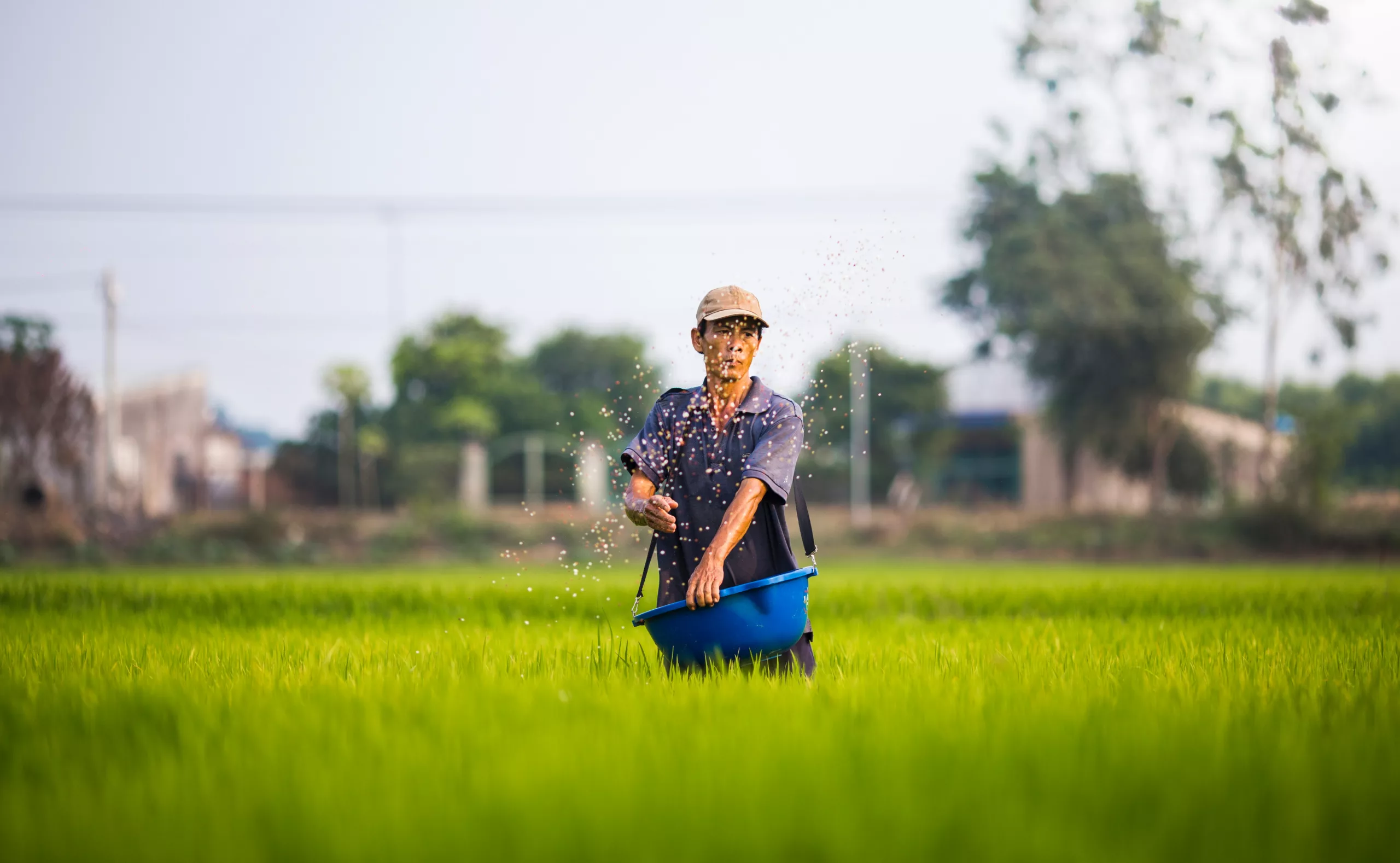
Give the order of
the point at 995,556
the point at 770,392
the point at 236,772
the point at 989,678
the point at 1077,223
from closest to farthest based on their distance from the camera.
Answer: the point at 236,772 < the point at 989,678 < the point at 770,392 < the point at 995,556 < the point at 1077,223

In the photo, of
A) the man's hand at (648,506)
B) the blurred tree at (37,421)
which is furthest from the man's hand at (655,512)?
the blurred tree at (37,421)

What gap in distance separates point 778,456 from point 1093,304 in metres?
28.4

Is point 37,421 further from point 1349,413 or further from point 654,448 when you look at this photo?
point 1349,413

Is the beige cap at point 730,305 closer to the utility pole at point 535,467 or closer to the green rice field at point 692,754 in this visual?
the green rice field at point 692,754

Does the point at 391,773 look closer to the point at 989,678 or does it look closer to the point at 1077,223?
the point at 989,678

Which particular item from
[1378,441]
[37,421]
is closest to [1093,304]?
[37,421]

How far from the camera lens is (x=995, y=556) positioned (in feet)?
86.2

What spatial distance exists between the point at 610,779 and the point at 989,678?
2.10 meters

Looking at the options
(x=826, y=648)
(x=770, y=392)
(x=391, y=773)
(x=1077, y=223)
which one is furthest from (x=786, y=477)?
(x=1077, y=223)

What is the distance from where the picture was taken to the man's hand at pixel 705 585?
3.79m

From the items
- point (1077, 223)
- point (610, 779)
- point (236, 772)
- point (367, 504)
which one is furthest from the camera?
point (367, 504)

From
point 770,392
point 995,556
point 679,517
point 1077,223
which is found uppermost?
point 1077,223

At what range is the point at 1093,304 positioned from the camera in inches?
1202

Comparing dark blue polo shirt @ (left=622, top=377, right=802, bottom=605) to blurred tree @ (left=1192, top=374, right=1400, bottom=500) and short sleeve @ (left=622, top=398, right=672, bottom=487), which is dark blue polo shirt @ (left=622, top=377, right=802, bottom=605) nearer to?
short sleeve @ (left=622, top=398, right=672, bottom=487)
